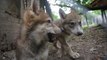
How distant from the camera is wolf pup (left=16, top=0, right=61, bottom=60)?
3113 mm

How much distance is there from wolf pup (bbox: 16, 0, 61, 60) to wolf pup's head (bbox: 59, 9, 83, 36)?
83 centimetres

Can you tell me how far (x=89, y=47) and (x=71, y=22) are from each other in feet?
1.62

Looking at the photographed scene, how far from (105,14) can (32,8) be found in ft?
5.50

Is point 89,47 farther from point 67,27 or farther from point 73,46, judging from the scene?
point 67,27

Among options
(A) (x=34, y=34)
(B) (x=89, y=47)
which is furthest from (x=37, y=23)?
(B) (x=89, y=47)

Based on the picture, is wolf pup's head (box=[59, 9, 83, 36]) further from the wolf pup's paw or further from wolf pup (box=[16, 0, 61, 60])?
wolf pup (box=[16, 0, 61, 60])

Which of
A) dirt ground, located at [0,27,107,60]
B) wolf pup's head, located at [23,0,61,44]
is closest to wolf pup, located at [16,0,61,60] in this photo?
wolf pup's head, located at [23,0,61,44]

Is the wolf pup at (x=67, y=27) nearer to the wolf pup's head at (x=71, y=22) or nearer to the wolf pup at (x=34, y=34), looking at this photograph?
the wolf pup's head at (x=71, y=22)

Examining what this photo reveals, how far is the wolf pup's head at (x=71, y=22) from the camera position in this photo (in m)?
3.98

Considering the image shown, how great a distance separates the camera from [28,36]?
3.21 meters

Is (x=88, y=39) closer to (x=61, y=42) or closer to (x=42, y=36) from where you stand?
(x=61, y=42)

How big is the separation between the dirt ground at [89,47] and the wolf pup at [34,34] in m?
0.76

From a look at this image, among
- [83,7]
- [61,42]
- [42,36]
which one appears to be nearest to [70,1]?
[83,7]

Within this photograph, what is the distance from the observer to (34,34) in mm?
3191
